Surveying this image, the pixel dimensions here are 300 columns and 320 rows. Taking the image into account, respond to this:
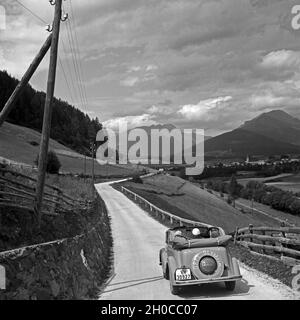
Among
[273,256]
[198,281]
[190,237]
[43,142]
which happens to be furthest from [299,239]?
[43,142]

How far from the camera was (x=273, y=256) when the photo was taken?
16.2 m

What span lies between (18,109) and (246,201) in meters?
77.4

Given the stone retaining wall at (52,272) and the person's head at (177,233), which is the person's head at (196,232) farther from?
the stone retaining wall at (52,272)

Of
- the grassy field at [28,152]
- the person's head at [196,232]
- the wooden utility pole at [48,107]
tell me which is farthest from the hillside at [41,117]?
the person's head at [196,232]

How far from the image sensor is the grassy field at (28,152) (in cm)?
10988

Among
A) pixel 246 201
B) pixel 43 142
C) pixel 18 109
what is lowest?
pixel 246 201

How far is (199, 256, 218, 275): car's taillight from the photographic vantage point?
451 inches

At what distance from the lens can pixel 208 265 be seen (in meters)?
11.5

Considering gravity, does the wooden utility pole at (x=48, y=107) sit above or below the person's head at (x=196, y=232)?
above

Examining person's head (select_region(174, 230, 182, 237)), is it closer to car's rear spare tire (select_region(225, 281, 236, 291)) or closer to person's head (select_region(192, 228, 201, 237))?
person's head (select_region(192, 228, 201, 237))

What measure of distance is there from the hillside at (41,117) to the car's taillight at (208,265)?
12634 centimetres

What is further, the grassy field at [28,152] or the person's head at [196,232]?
the grassy field at [28,152]
